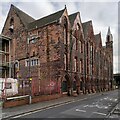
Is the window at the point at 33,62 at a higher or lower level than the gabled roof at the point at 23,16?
lower

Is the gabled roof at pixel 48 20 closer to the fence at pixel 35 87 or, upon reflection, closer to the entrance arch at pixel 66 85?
the entrance arch at pixel 66 85

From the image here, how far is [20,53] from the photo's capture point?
3947cm

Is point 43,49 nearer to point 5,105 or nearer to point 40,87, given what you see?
point 40,87

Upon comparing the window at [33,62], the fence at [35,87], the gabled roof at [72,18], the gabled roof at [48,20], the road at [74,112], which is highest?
the gabled roof at [72,18]

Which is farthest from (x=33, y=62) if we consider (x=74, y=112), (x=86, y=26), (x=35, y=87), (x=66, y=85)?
(x=74, y=112)

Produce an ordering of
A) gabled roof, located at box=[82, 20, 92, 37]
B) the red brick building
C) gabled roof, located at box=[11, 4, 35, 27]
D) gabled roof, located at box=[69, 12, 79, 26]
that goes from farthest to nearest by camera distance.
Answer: gabled roof, located at box=[82, 20, 92, 37]
gabled roof, located at box=[69, 12, 79, 26]
gabled roof, located at box=[11, 4, 35, 27]
the red brick building

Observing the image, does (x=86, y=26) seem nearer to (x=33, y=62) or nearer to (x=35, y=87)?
(x=33, y=62)

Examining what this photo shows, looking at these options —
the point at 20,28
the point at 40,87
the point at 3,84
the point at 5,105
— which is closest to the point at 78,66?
the point at 20,28

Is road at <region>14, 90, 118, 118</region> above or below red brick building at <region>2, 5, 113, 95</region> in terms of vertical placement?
below

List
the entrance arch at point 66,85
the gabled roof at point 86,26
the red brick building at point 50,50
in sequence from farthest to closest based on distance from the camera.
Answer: the gabled roof at point 86,26 < the entrance arch at point 66,85 < the red brick building at point 50,50

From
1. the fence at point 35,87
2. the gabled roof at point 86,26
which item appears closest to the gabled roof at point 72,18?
the gabled roof at point 86,26

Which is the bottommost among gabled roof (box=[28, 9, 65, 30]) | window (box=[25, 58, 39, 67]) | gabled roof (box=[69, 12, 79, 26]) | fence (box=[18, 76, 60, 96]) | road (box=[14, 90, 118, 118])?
road (box=[14, 90, 118, 118])

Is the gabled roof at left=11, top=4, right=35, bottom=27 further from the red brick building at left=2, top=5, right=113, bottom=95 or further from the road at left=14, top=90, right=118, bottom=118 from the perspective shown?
the road at left=14, top=90, right=118, bottom=118

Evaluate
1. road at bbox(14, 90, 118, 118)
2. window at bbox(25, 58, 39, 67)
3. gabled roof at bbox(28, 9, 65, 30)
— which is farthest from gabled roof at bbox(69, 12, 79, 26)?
road at bbox(14, 90, 118, 118)
